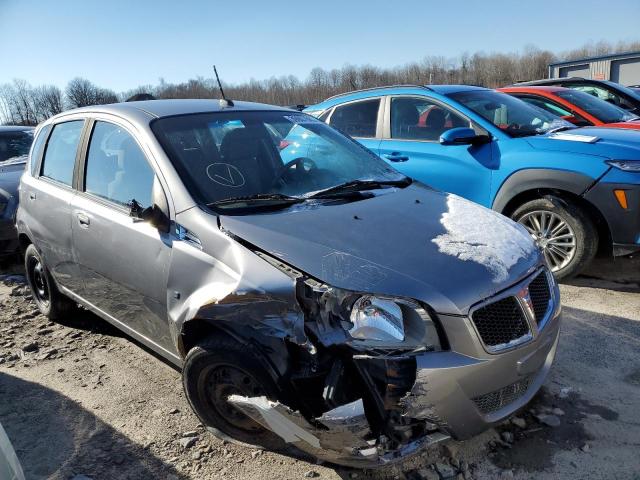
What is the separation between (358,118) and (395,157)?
86 cm

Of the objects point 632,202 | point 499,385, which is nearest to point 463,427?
point 499,385

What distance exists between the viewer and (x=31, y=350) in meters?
3.91

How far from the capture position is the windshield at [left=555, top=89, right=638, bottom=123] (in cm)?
668

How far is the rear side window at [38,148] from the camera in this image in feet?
13.6

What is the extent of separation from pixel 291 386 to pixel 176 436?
103cm

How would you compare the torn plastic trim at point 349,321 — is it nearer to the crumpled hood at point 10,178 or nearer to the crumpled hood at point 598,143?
the crumpled hood at point 598,143

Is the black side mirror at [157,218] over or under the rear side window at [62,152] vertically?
under

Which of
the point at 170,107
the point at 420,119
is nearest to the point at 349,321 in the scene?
the point at 170,107

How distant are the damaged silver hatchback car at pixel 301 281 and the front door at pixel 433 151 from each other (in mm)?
1693

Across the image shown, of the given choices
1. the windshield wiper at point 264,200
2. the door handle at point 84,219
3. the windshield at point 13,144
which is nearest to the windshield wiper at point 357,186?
the windshield wiper at point 264,200

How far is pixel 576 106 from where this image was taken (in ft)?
22.2

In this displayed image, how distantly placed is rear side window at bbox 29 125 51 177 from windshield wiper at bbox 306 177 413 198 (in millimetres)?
2624

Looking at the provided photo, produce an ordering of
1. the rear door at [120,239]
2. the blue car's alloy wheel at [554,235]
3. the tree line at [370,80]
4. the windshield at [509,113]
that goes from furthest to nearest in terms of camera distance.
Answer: the tree line at [370,80] < the windshield at [509,113] < the blue car's alloy wheel at [554,235] < the rear door at [120,239]

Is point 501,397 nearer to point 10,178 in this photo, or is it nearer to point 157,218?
point 157,218
